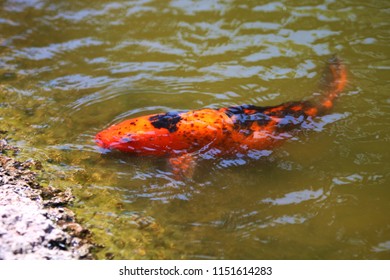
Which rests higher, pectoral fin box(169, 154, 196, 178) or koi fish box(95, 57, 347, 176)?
koi fish box(95, 57, 347, 176)

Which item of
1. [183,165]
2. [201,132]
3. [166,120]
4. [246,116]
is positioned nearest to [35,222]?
[183,165]

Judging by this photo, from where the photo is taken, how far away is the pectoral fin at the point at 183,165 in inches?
161

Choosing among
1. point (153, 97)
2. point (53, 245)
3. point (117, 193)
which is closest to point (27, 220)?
point (53, 245)

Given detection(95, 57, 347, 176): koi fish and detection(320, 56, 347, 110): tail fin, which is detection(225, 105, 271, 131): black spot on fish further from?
detection(320, 56, 347, 110): tail fin

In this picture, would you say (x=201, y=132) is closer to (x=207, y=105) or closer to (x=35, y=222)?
(x=207, y=105)

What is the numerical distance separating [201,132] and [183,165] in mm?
418

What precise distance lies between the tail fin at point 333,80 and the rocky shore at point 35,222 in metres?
3.03

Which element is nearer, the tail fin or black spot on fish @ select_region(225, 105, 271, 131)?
black spot on fish @ select_region(225, 105, 271, 131)

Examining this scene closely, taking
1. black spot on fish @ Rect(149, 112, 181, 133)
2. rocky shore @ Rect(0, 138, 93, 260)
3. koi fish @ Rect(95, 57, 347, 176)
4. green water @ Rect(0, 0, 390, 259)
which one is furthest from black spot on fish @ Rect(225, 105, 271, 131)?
rocky shore @ Rect(0, 138, 93, 260)

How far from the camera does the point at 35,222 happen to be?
3193mm

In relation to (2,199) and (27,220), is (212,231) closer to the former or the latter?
(27,220)

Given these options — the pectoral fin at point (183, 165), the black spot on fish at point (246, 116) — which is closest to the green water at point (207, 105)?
the pectoral fin at point (183, 165)

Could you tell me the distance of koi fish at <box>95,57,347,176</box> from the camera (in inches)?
166

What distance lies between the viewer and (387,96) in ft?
16.2
